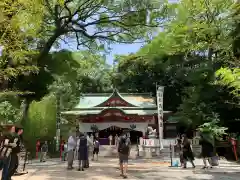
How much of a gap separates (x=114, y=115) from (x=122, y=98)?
2.46m

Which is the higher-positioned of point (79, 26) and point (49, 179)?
point (79, 26)

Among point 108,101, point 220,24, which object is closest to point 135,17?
point 220,24

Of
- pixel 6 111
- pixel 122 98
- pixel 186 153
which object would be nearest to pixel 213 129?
pixel 186 153

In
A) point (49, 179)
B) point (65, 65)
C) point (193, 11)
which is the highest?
point (193, 11)

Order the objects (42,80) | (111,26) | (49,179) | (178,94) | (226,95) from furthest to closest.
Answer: (178,94) → (226,95) → (42,80) → (111,26) → (49,179)

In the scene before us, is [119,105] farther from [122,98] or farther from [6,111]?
[6,111]

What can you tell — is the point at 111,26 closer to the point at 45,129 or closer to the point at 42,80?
the point at 42,80

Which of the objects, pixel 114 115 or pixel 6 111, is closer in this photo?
pixel 6 111

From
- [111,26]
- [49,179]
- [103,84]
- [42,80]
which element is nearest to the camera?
[49,179]

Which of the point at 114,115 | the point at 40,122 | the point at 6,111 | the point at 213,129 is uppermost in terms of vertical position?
the point at 114,115

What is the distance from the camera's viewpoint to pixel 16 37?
10398mm

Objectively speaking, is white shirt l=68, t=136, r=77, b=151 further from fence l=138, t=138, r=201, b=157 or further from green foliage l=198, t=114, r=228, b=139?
fence l=138, t=138, r=201, b=157

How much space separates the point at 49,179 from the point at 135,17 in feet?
26.8

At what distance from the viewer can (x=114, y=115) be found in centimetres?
3031
